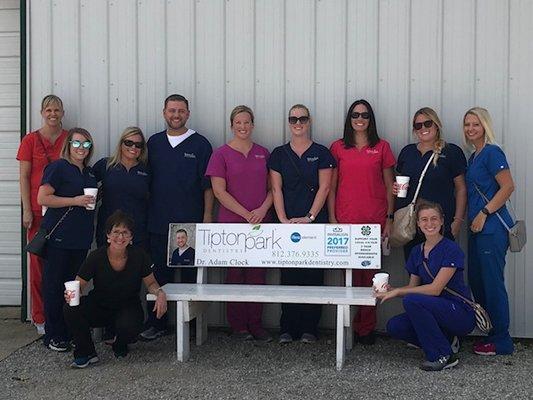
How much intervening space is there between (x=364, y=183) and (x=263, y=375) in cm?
174

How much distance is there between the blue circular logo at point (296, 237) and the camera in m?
5.82

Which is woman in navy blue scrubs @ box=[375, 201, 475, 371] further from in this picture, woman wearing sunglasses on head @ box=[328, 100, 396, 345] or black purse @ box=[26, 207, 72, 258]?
black purse @ box=[26, 207, 72, 258]

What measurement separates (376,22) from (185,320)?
9.67 feet

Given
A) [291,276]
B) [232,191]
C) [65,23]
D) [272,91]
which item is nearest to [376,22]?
[272,91]

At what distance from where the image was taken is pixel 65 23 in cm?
653

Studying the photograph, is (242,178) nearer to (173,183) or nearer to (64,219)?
(173,183)

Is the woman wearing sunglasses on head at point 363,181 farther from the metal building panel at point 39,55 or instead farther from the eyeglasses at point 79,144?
the metal building panel at point 39,55

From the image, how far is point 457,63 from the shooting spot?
19.7ft

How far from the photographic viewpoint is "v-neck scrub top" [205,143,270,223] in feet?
19.4

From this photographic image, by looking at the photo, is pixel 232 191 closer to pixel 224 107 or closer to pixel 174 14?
pixel 224 107

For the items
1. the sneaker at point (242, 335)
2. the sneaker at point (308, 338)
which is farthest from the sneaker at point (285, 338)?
the sneaker at point (242, 335)

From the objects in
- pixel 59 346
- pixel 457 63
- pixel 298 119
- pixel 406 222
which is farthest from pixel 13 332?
pixel 457 63

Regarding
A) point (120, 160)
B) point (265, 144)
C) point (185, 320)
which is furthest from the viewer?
point (265, 144)

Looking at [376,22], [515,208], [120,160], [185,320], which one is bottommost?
[185,320]
